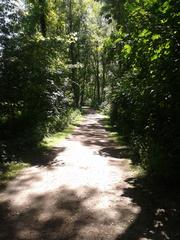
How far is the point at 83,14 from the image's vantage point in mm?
40781

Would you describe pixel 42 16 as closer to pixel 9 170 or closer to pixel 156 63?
pixel 9 170

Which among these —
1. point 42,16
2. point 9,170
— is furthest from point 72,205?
point 42,16

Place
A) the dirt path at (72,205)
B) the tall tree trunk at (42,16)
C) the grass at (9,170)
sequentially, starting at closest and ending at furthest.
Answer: the dirt path at (72,205) → the grass at (9,170) → the tall tree trunk at (42,16)

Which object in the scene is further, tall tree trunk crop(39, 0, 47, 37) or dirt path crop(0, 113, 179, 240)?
tall tree trunk crop(39, 0, 47, 37)

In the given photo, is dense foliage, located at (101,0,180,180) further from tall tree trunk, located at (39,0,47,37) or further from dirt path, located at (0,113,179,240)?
tall tree trunk, located at (39,0,47,37)

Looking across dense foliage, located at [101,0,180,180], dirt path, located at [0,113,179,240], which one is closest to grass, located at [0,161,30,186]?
dirt path, located at [0,113,179,240]

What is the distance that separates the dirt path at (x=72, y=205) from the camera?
16.9 ft

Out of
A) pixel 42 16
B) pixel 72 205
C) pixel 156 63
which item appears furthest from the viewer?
pixel 42 16

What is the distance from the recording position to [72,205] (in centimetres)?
636

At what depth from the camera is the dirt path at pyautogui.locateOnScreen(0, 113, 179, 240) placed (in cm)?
516

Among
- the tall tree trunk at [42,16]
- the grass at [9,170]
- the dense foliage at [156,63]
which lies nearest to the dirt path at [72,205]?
the grass at [9,170]

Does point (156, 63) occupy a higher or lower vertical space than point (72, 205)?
higher

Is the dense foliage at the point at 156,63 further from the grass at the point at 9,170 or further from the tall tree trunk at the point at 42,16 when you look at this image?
the tall tree trunk at the point at 42,16

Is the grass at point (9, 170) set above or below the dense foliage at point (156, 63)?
below
